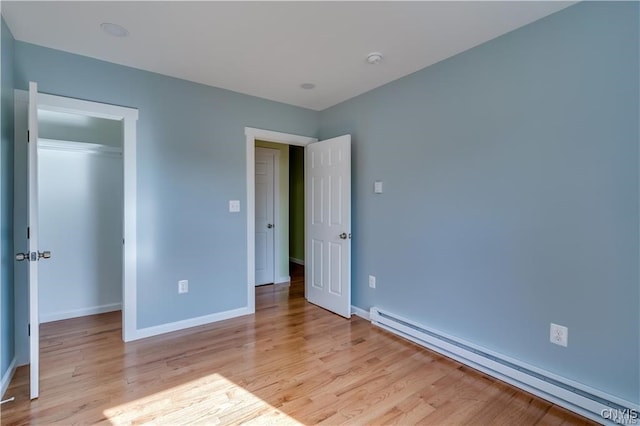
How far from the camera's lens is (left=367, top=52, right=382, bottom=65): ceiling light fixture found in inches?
97.6

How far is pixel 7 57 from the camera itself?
210cm

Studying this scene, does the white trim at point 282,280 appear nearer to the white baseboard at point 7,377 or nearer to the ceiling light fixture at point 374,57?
the white baseboard at point 7,377

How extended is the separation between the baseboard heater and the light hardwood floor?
63 mm

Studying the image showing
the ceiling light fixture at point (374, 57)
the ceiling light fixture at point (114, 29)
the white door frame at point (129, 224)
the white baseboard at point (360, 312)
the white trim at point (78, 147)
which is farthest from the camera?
the white baseboard at point (360, 312)

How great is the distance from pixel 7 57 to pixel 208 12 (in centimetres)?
145

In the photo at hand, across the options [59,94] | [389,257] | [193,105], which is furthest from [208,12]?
[389,257]

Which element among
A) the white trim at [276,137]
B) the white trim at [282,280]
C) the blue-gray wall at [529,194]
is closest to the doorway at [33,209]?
the white trim at [276,137]

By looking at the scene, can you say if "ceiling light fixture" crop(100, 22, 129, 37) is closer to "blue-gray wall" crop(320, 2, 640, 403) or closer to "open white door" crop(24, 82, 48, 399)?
"open white door" crop(24, 82, 48, 399)

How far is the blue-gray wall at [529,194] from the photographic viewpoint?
1.73 meters

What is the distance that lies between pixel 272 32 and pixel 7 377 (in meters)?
2.98

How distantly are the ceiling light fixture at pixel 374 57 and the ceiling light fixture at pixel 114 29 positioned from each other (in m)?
1.81

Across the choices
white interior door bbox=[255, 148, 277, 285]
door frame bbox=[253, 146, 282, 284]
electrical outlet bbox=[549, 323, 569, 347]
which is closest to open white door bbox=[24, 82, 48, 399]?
white interior door bbox=[255, 148, 277, 285]

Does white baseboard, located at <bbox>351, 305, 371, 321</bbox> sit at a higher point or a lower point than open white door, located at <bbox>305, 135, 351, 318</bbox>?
lower

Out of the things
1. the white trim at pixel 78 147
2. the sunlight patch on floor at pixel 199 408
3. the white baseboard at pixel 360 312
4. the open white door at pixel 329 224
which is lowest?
the sunlight patch on floor at pixel 199 408
